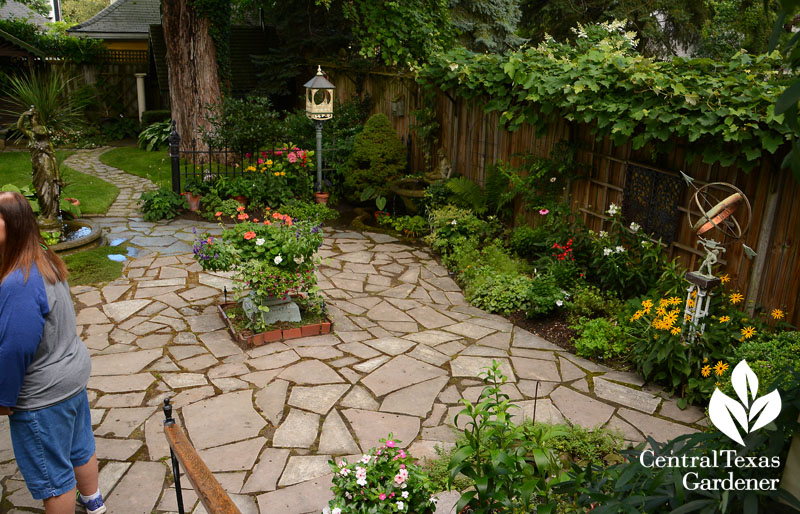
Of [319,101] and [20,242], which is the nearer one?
[20,242]

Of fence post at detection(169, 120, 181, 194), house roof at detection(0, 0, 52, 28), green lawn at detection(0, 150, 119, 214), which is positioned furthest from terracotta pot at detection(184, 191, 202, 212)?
house roof at detection(0, 0, 52, 28)

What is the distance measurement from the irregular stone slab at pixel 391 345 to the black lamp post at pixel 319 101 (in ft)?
14.8

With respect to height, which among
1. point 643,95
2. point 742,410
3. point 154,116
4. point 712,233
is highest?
point 643,95

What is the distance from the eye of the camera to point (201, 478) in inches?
92.5

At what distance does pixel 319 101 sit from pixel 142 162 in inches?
205

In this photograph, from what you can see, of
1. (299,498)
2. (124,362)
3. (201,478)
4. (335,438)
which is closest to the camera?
(201,478)

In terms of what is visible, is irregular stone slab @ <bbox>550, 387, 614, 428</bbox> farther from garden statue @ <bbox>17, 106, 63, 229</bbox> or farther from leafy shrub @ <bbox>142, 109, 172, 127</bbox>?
leafy shrub @ <bbox>142, 109, 172, 127</bbox>

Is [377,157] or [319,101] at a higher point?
[319,101]

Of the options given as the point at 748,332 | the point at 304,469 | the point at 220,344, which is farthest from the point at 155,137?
the point at 748,332

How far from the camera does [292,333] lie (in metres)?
5.69

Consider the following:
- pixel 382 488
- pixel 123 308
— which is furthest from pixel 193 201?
pixel 382 488

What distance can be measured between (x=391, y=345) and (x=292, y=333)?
0.90 metres

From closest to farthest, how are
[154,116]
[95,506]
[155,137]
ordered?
[95,506], [155,137], [154,116]

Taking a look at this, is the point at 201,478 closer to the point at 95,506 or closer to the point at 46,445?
the point at 46,445
